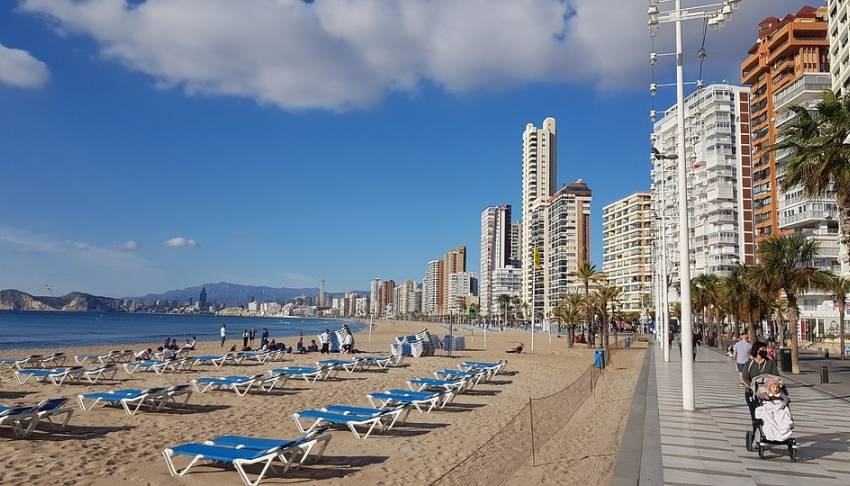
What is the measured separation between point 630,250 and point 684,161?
353 ft

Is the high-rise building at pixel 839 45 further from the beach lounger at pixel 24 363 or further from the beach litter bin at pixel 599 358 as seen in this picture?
the beach lounger at pixel 24 363

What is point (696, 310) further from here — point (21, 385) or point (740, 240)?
point (21, 385)

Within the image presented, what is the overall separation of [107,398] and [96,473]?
15.7 feet

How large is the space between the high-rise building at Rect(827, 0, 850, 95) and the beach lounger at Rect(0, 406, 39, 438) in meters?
53.0

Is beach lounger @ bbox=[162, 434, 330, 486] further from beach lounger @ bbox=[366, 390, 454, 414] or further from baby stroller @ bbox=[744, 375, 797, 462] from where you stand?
baby stroller @ bbox=[744, 375, 797, 462]

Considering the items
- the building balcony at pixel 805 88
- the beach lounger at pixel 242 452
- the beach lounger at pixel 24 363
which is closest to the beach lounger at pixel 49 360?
the beach lounger at pixel 24 363

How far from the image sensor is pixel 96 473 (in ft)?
26.5

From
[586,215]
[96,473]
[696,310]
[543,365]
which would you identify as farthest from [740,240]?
[96,473]

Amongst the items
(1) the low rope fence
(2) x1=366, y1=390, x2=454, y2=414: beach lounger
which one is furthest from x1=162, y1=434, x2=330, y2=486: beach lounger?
(2) x1=366, y1=390, x2=454, y2=414: beach lounger

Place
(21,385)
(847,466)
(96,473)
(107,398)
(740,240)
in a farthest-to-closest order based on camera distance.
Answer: (740,240) → (21,385) → (107,398) → (96,473) → (847,466)

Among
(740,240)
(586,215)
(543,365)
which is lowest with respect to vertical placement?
(543,365)

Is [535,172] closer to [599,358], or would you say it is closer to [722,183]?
[722,183]

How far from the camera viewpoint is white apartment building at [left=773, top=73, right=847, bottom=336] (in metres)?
55.8

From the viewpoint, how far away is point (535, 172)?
153500mm
